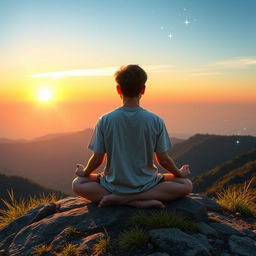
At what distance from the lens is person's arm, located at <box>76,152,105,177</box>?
589 centimetres

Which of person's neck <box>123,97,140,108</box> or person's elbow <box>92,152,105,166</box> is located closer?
person's neck <box>123,97,140,108</box>

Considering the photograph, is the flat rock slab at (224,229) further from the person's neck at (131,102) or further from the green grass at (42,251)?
the green grass at (42,251)

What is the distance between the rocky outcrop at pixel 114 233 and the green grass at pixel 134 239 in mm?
66

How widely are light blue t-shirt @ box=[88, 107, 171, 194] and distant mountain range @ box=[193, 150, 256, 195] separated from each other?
49535 mm

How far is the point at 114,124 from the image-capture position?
5648 millimetres

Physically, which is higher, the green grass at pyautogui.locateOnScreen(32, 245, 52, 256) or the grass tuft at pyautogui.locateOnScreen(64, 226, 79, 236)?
the grass tuft at pyautogui.locateOnScreen(64, 226, 79, 236)

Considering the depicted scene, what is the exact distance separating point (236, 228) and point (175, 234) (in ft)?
5.71

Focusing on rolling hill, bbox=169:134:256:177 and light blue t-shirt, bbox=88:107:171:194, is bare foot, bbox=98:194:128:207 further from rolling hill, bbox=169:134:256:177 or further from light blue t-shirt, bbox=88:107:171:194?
rolling hill, bbox=169:134:256:177

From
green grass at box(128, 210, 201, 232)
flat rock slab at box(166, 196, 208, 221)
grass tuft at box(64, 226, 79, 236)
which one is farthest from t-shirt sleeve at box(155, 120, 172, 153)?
grass tuft at box(64, 226, 79, 236)

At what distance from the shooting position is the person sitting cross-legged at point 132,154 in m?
5.61

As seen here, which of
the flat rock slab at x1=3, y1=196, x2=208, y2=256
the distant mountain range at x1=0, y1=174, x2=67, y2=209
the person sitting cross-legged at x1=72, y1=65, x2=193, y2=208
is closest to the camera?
the person sitting cross-legged at x1=72, y1=65, x2=193, y2=208

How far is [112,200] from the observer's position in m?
6.10

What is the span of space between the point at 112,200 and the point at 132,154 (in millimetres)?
986

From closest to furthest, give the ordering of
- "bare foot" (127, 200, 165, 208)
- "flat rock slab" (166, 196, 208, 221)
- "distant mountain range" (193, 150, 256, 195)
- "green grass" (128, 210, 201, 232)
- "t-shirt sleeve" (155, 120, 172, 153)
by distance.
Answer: "green grass" (128, 210, 201, 232), "t-shirt sleeve" (155, 120, 172, 153), "bare foot" (127, 200, 165, 208), "flat rock slab" (166, 196, 208, 221), "distant mountain range" (193, 150, 256, 195)
